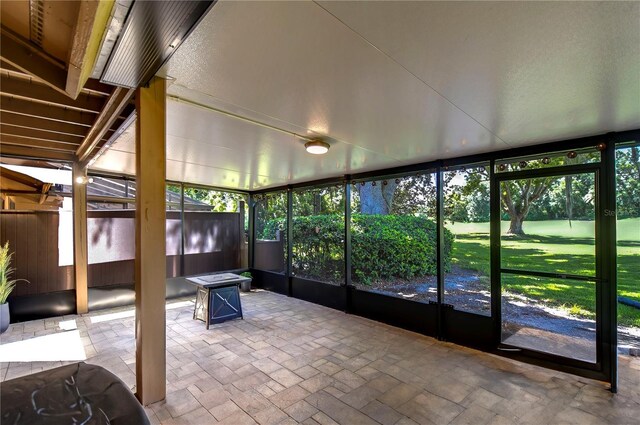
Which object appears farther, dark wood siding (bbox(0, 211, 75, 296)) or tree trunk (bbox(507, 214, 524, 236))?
dark wood siding (bbox(0, 211, 75, 296))

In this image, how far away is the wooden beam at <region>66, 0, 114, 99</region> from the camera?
3.74 feet

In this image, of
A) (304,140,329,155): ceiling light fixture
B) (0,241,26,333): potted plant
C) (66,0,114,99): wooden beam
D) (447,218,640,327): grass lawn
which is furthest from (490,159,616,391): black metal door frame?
(0,241,26,333): potted plant

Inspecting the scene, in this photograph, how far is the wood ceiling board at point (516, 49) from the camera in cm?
118

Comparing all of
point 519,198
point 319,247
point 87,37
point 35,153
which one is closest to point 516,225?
point 519,198

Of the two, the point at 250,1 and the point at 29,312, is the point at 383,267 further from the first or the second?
the point at 29,312

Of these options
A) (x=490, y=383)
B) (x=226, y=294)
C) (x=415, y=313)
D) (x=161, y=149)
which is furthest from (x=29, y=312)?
(x=490, y=383)

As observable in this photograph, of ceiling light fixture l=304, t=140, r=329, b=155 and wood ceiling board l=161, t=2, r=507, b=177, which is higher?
wood ceiling board l=161, t=2, r=507, b=177

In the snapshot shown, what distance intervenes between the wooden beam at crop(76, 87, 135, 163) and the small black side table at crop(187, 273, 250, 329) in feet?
7.65

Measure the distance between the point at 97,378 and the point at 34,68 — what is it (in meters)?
1.81

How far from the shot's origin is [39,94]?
2.34m

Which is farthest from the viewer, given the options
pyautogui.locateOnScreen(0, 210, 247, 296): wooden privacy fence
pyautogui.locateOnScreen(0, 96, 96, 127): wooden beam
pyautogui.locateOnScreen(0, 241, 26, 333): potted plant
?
pyautogui.locateOnScreen(0, 210, 247, 296): wooden privacy fence

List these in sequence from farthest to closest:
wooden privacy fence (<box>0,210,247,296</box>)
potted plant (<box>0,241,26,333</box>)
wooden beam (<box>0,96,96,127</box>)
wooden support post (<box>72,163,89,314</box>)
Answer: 1. wooden support post (<box>72,163,89,314</box>)
2. wooden privacy fence (<box>0,210,247,296</box>)
3. potted plant (<box>0,241,26,333</box>)
4. wooden beam (<box>0,96,96,127</box>)

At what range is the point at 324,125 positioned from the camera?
262 centimetres

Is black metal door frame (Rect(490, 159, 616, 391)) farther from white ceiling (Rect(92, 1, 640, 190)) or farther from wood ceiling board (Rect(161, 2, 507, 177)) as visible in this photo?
wood ceiling board (Rect(161, 2, 507, 177))
